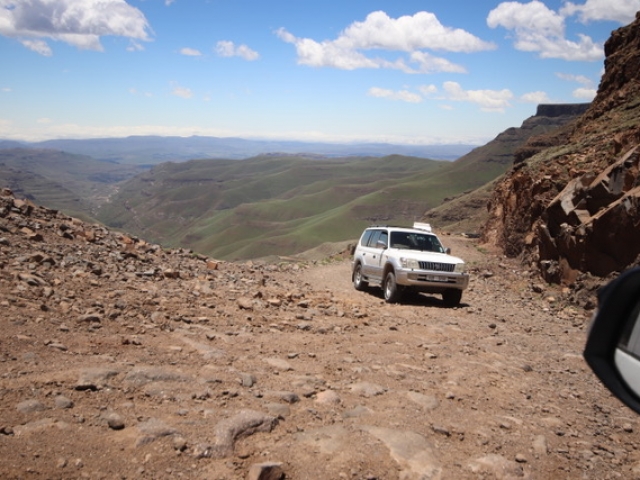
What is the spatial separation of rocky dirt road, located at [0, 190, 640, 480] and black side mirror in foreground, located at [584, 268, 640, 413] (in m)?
2.48

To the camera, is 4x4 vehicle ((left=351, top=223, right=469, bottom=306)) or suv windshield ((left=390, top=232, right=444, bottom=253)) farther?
suv windshield ((left=390, top=232, right=444, bottom=253))

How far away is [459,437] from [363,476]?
1.32 m

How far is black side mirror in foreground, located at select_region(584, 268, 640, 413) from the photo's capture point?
231cm

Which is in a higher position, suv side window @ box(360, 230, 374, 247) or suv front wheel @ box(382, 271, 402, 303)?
suv side window @ box(360, 230, 374, 247)

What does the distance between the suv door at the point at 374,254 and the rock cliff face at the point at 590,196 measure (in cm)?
537

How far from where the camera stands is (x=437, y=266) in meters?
13.5

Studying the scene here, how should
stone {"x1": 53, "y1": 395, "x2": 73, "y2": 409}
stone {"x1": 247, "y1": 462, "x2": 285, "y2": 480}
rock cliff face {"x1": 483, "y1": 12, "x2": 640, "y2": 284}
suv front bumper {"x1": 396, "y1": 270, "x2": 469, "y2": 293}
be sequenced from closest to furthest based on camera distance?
1. stone {"x1": 247, "y1": 462, "x2": 285, "y2": 480}
2. stone {"x1": 53, "y1": 395, "x2": 73, "y2": 409}
3. suv front bumper {"x1": 396, "y1": 270, "x2": 469, "y2": 293}
4. rock cliff face {"x1": 483, "y1": 12, "x2": 640, "y2": 284}

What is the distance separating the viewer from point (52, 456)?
391cm

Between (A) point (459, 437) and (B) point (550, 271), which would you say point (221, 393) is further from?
(B) point (550, 271)

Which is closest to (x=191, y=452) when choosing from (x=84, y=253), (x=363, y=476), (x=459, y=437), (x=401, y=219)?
(x=363, y=476)

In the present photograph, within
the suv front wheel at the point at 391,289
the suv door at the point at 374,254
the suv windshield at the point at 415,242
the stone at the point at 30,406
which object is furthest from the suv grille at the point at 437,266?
the stone at the point at 30,406

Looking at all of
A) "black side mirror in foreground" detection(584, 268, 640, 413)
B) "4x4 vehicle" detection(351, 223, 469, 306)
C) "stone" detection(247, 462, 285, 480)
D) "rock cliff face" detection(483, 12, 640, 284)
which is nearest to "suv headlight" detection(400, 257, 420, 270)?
"4x4 vehicle" detection(351, 223, 469, 306)

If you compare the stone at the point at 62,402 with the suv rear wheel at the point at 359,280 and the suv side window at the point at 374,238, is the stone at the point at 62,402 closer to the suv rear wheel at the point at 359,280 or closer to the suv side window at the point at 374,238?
the suv side window at the point at 374,238

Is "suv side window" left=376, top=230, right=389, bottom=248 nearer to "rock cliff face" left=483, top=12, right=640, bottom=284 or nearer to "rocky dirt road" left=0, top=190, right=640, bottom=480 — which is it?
"rocky dirt road" left=0, top=190, right=640, bottom=480
